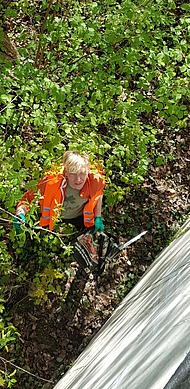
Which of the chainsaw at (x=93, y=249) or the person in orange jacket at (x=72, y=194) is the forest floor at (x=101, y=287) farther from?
the person in orange jacket at (x=72, y=194)

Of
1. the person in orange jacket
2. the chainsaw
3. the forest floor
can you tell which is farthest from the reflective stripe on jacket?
the forest floor

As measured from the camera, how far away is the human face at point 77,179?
10.0ft

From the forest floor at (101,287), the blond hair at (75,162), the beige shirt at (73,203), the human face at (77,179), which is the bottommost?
the forest floor at (101,287)

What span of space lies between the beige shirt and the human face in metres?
0.19

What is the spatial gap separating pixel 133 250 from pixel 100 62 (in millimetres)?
2271

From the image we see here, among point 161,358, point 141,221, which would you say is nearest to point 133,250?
point 141,221

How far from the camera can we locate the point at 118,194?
383 cm

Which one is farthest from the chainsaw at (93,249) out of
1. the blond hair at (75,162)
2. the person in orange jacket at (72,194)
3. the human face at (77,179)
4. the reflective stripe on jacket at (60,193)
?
the blond hair at (75,162)

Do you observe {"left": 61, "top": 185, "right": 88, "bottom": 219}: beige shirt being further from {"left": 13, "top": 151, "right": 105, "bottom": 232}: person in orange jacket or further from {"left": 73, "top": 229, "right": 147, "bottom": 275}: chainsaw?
{"left": 73, "top": 229, "right": 147, "bottom": 275}: chainsaw

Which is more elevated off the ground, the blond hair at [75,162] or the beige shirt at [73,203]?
the blond hair at [75,162]

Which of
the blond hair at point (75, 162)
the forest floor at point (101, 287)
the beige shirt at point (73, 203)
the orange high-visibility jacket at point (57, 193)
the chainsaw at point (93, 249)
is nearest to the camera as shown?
the blond hair at point (75, 162)

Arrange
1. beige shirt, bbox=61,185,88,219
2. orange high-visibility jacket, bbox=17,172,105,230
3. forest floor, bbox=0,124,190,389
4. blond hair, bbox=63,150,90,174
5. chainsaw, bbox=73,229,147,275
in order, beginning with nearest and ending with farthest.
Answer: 1. blond hair, bbox=63,150,90,174
2. orange high-visibility jacket, bbox=17,172,105,230
3. beige shirt, bbox=61,185,88,219
4. chainsaw, bbox=73,229,147,275
5. forest floor, bbox=0,124,190,389

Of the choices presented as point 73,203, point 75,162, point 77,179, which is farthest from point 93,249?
point 75,162

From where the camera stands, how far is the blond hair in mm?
2973
